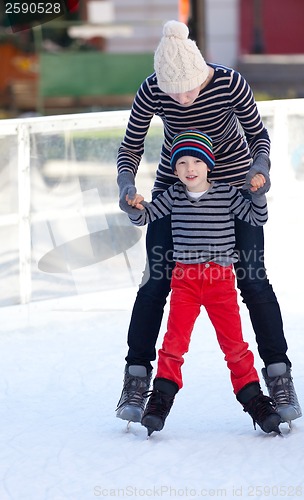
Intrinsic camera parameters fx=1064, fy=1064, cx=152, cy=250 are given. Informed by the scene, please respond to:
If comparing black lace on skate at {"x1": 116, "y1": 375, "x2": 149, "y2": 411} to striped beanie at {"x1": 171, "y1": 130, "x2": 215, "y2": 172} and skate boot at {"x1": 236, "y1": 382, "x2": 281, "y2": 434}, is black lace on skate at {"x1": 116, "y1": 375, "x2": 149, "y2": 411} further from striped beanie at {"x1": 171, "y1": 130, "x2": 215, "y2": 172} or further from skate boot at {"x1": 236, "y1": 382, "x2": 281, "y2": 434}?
striped beanie at {"x1": 171, "y1": 130, "x2": 215, "y2": 172}

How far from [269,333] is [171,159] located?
0.67 meters

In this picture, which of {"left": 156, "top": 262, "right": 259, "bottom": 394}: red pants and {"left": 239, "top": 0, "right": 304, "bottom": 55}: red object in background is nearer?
{"left": 156, "top": 262, "right": 259, "bottom": 394}: red pants

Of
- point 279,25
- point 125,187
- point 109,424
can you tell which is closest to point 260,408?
point 109,424

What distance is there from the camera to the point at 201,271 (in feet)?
11.2

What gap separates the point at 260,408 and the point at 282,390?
12 centimetres

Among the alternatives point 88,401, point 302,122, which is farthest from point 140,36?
point 88,401

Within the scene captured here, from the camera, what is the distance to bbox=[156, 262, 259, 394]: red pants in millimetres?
3432

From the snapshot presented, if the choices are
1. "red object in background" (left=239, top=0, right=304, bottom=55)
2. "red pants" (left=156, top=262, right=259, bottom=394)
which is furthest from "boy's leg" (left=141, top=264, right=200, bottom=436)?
"red object in background" (left=239, top=0, right=304, bottom=55)

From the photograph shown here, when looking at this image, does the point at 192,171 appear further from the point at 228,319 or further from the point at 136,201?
the point at 228,319

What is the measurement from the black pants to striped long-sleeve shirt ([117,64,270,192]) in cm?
17

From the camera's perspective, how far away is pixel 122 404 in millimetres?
3570

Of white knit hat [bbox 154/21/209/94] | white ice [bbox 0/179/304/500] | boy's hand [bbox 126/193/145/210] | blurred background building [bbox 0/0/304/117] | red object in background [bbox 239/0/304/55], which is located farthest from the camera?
red object in background [bbox 239/0/304/55]

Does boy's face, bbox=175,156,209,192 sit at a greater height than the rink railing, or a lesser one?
greater

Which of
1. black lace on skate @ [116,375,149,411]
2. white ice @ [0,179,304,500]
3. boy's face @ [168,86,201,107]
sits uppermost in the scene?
boy's face @ [168,86,201,107]
